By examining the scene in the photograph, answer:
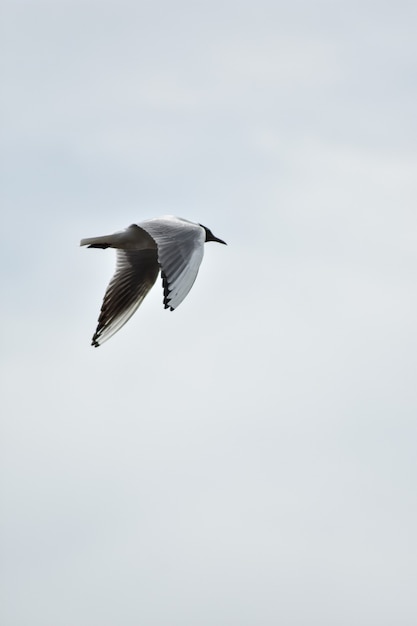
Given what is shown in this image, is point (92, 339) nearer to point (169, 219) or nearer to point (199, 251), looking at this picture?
point (169, 219)

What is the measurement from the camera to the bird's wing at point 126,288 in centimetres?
1733

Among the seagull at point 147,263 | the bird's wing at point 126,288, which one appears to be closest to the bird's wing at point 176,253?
the seagull at point 147,263

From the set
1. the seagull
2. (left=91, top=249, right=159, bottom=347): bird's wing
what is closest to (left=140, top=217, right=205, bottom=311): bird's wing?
the seagull

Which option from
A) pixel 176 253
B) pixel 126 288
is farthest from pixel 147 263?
pixel 176 253

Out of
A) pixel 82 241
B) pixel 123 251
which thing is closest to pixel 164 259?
pixel 82 241

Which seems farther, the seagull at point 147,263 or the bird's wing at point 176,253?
the seagull at point 147,263

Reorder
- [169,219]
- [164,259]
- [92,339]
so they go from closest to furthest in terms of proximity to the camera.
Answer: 1. [164,259]
2. [169,219]
3. [92,339]

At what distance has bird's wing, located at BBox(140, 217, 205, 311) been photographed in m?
13.0

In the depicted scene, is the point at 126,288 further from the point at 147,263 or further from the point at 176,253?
the point at 176,253

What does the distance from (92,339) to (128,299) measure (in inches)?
32.5

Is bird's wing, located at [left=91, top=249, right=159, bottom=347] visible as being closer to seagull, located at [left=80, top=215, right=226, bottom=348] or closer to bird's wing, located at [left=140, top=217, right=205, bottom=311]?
seagull, located at [left=80, top=215, right=226, bottom=348]

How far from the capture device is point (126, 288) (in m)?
17.6

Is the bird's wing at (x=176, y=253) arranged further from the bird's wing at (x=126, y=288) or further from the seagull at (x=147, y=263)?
the bird's wing at (x=126, y=288)

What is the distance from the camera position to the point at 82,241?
53.4 feet
